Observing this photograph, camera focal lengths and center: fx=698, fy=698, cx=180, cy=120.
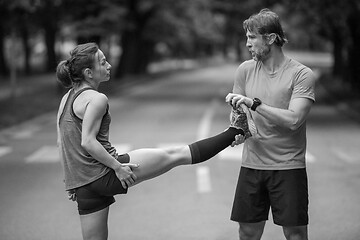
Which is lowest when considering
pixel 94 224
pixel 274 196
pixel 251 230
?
pixel 251 230

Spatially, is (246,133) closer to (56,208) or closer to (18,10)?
(56,208)

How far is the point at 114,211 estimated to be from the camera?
779 cm

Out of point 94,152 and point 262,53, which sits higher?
point 262,53

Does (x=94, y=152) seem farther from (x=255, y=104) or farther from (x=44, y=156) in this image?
(x=44, y=156)

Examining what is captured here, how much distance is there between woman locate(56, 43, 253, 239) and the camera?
4.14 metres

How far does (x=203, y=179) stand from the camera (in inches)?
384

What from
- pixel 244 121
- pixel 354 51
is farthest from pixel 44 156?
pixel 354 51

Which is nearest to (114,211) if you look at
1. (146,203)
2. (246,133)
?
(146,203)

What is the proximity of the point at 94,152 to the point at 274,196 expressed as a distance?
3.87 feet

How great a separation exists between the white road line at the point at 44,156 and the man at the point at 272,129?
7.65 m

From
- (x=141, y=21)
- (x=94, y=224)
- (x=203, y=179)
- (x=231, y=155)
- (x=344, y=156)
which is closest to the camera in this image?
(x=94, y=224)

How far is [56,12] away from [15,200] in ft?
58.8

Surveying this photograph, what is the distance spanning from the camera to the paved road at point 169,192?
6871 millimetres

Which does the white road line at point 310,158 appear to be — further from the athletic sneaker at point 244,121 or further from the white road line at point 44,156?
the athletic sneaker at point 244,121
